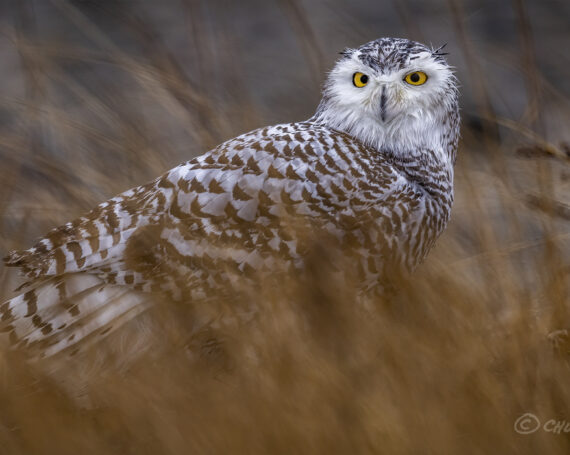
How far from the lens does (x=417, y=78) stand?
198 cm

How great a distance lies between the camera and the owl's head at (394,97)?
1.95m

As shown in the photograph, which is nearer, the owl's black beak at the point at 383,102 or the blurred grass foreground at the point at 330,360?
the blurred grass foreground at the point at 330,360

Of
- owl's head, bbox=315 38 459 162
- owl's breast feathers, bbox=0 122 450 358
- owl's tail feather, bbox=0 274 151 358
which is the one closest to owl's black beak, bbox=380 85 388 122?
owl's head, bbox=315 38 459 162

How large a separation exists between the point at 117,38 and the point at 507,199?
2926 millimetres

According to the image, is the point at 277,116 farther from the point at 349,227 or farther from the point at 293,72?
the point at 349,227

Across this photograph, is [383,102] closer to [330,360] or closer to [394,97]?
[394,97]

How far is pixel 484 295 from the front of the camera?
1349mm

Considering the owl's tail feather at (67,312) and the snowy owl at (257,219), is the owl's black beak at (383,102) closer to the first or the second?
the snowy owl at (257,219)

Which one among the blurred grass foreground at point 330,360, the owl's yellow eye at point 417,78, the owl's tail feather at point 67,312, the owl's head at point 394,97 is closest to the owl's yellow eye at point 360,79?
the owl's head at point 394,97

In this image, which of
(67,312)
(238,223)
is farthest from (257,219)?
(67,312)

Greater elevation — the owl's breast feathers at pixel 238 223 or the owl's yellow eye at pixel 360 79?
the owl's yellow eye at pixel 360 79

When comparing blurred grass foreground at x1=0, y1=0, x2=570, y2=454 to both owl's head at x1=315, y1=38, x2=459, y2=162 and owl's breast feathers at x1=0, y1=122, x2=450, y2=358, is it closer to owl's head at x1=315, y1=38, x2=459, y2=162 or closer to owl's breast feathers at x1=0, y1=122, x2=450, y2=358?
owl's breast feathers at x1=0, y1=122, x2=450, y2=358

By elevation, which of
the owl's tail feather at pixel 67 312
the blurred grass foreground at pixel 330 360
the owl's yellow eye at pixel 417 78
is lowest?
the blurred grass foreground at pixel 330 360

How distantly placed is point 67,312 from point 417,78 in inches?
39.5
